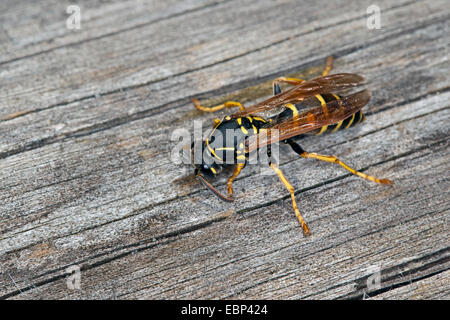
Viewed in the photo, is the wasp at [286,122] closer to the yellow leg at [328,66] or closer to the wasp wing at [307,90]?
the wasp wing at [307,90]

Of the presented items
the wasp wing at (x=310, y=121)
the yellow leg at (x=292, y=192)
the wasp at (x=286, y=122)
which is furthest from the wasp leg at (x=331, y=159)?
the yellow leg at (x=292, y=192)

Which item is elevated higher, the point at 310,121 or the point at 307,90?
the point at 307,90

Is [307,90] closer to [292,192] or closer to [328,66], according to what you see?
[328,66]

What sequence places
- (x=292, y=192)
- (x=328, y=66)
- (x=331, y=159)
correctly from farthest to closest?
1. (x=328, y=66)
2. (x=331, y=159)
3. (x=292, y=192)

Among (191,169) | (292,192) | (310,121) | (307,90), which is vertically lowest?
(292,192)

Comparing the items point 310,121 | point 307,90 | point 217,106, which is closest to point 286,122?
point 310,121

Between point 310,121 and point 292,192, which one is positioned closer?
point 292,192
